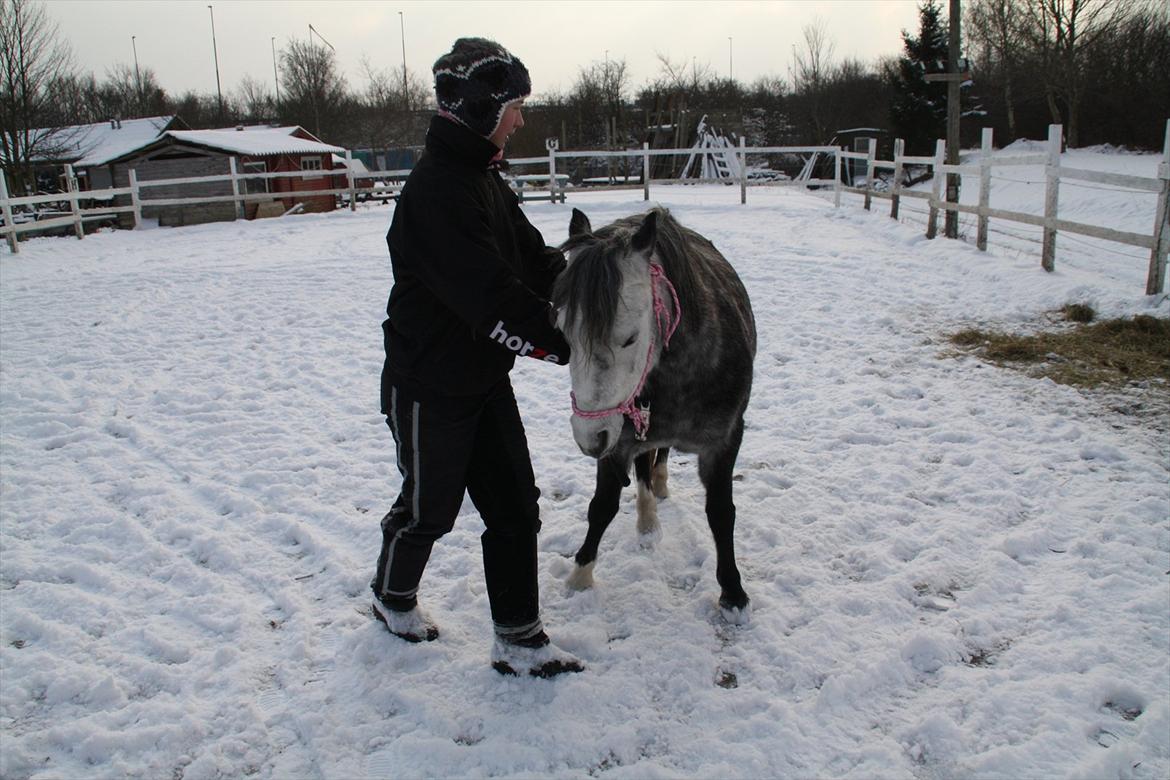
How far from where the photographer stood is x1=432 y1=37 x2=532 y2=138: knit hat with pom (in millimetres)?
2148

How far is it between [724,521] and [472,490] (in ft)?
3.38

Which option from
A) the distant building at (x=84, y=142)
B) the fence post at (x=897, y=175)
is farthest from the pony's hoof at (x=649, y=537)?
the distant building at (x=84, y=142)

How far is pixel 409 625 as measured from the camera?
2.73 m

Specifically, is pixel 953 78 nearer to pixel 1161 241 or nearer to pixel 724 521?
pixel 1161 241

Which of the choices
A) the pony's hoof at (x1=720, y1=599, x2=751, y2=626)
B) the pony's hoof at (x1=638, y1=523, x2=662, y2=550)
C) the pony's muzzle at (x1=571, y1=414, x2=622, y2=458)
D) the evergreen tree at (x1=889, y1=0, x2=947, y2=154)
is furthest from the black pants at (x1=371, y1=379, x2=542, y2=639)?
the evergreen tree at (x1=889, y1=0, x2=947, y2=154)

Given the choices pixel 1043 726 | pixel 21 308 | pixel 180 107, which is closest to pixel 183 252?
pixel 21 308

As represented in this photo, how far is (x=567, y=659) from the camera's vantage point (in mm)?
2574

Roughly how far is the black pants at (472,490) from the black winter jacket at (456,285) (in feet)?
0.30

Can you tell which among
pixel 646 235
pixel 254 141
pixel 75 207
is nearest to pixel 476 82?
pixel 646 235

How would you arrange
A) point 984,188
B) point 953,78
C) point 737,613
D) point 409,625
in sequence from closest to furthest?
point 409,625 < point 737,613 < point 984,188 < point 953,78

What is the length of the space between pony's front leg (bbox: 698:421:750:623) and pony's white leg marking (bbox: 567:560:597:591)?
0.54 meters

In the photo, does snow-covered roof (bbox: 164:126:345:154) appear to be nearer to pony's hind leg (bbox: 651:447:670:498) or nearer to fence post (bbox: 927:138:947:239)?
fence post (bbox: 927:138:947:239)

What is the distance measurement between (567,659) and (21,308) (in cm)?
930

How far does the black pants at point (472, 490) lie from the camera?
7.67ft
